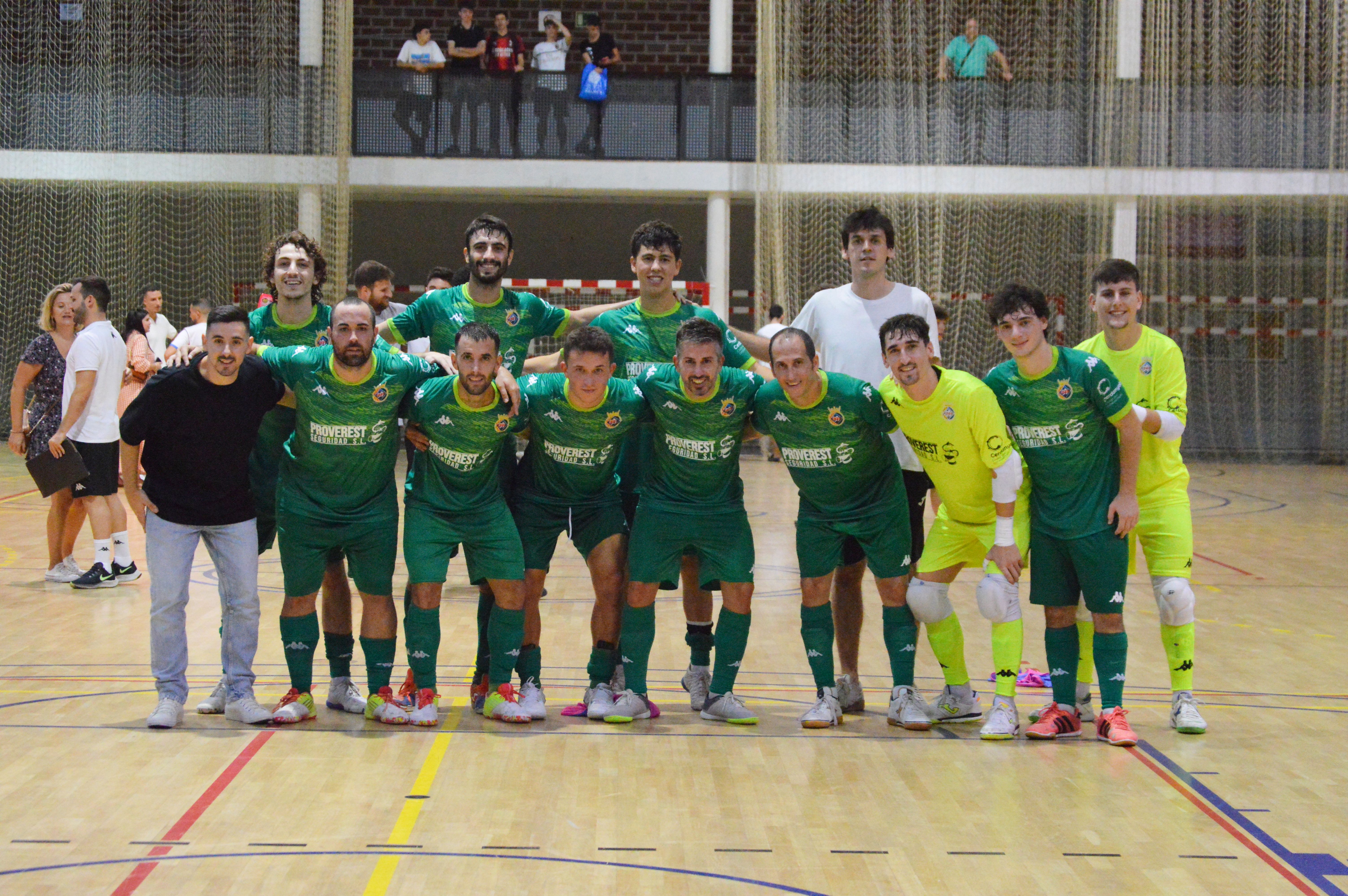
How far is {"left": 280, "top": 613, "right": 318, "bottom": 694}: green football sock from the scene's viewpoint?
5098 mm

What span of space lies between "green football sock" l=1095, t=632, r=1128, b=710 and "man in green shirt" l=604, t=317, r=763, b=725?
136 cm

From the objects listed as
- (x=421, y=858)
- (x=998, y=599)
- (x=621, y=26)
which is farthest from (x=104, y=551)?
(x=621, y=26)

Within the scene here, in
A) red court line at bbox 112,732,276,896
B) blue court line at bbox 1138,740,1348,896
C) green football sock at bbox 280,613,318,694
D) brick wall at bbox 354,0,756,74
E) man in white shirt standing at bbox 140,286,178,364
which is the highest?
brick wall at bbox 354,0,756,74

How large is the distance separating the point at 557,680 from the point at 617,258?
16.3 m

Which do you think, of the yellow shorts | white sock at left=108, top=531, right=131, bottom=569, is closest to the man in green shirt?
the yellow shorts

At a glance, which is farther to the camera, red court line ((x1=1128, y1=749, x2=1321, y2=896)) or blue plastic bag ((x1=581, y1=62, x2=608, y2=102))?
blue plastic bag ((x1=581, y1=62, x2=608, y2=102))

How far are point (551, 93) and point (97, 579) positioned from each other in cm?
1141

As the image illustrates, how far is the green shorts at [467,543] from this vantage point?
5062 millimetres

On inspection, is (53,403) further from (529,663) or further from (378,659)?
(529,663)

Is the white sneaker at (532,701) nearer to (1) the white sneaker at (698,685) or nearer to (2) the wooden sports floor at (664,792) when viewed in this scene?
(2) the wooden sports floor at (664,792)

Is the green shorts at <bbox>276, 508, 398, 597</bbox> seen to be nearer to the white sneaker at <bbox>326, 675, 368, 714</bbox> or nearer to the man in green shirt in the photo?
the white sneaker at <bbox>326, 675, 368, 714</bbox>

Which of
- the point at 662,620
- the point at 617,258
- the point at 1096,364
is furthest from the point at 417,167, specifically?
the point at 1096,364

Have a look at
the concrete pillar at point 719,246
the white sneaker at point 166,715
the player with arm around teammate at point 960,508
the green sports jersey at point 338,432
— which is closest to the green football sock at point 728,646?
the player with arm around teammate at point 960,508

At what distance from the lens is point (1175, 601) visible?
5043mm
